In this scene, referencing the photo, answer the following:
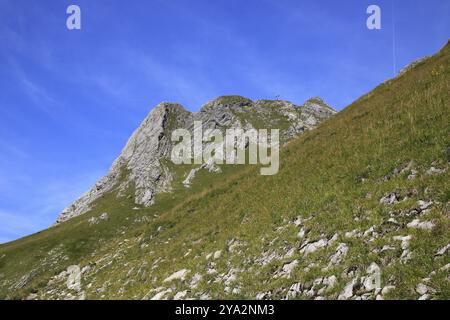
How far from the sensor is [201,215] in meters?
28.4

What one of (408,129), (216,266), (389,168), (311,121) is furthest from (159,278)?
(311,121)

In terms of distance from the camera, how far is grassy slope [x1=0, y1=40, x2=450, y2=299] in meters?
11.5

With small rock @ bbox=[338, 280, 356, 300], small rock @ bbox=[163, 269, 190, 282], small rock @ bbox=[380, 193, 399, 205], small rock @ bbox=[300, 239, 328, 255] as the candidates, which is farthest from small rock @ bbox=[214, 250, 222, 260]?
small rock @ bbox=[338, 280, 356, 300]

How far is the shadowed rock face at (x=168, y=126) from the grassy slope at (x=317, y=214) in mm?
70695

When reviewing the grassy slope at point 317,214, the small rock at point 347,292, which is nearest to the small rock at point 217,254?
the grassy slope at point 317,214

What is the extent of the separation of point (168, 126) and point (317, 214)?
126 m

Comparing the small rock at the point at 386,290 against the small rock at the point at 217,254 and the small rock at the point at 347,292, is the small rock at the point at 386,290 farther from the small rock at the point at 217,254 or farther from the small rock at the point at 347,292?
the small rock at the point at 217,254

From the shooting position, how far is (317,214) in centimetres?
1648

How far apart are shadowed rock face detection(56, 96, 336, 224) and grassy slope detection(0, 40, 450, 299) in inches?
2783

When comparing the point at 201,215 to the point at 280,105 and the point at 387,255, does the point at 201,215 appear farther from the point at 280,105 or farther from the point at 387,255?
the point at 280,105

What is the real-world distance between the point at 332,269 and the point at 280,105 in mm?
141533

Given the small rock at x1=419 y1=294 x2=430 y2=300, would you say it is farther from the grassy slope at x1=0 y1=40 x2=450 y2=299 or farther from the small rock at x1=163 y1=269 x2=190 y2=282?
the small rock at x1=163 y1=269 x2=190 y2=282

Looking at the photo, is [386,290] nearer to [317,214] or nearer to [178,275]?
[317,214]

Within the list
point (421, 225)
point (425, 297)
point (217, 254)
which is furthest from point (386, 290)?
point (217, 254)
